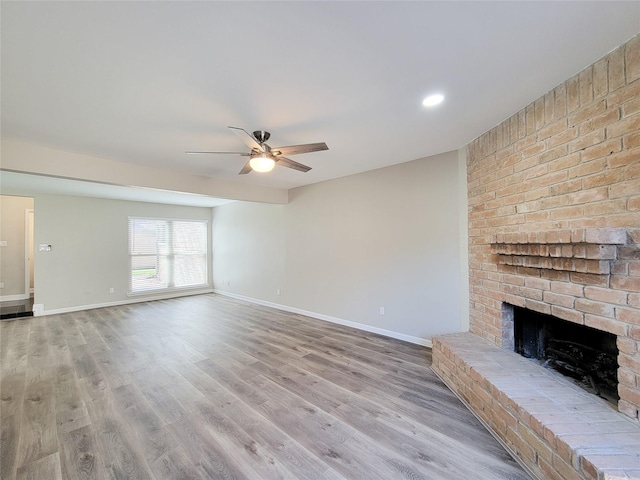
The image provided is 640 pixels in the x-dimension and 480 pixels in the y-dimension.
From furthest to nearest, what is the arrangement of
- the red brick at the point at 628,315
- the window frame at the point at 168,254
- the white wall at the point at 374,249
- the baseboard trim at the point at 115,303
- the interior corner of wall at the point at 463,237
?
the window frame at the point at 168,254, the baseboard trim at the point at 115,303, the white wall at the point at 374,249, the interior corner of wall at the point at 463,237, the red brick at the point at 628,315

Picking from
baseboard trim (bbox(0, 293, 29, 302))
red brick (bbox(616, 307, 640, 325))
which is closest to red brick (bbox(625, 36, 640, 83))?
red brick (bbox(616, 307, 640, 325))

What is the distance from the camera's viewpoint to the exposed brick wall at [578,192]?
4.77ft

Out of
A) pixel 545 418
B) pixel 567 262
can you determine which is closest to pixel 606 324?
pixel 567 262

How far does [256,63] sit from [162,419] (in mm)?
2791

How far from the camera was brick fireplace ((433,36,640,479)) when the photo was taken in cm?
142

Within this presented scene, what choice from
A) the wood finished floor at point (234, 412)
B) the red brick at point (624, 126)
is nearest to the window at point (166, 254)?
the wood finished floor at point (234, 412)

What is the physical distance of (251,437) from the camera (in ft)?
6.25

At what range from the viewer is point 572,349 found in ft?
6.76

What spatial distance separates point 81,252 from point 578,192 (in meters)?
8.11

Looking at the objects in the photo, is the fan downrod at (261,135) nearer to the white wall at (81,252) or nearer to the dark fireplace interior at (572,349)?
the dark fireplace interior at (572,349)

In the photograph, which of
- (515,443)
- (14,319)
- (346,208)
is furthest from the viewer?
(14,319)

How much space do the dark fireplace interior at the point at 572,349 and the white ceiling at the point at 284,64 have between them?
1.88m

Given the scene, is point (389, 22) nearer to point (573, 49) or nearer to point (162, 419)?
point (573, 49)

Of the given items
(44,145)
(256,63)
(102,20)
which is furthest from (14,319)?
(256,63)
